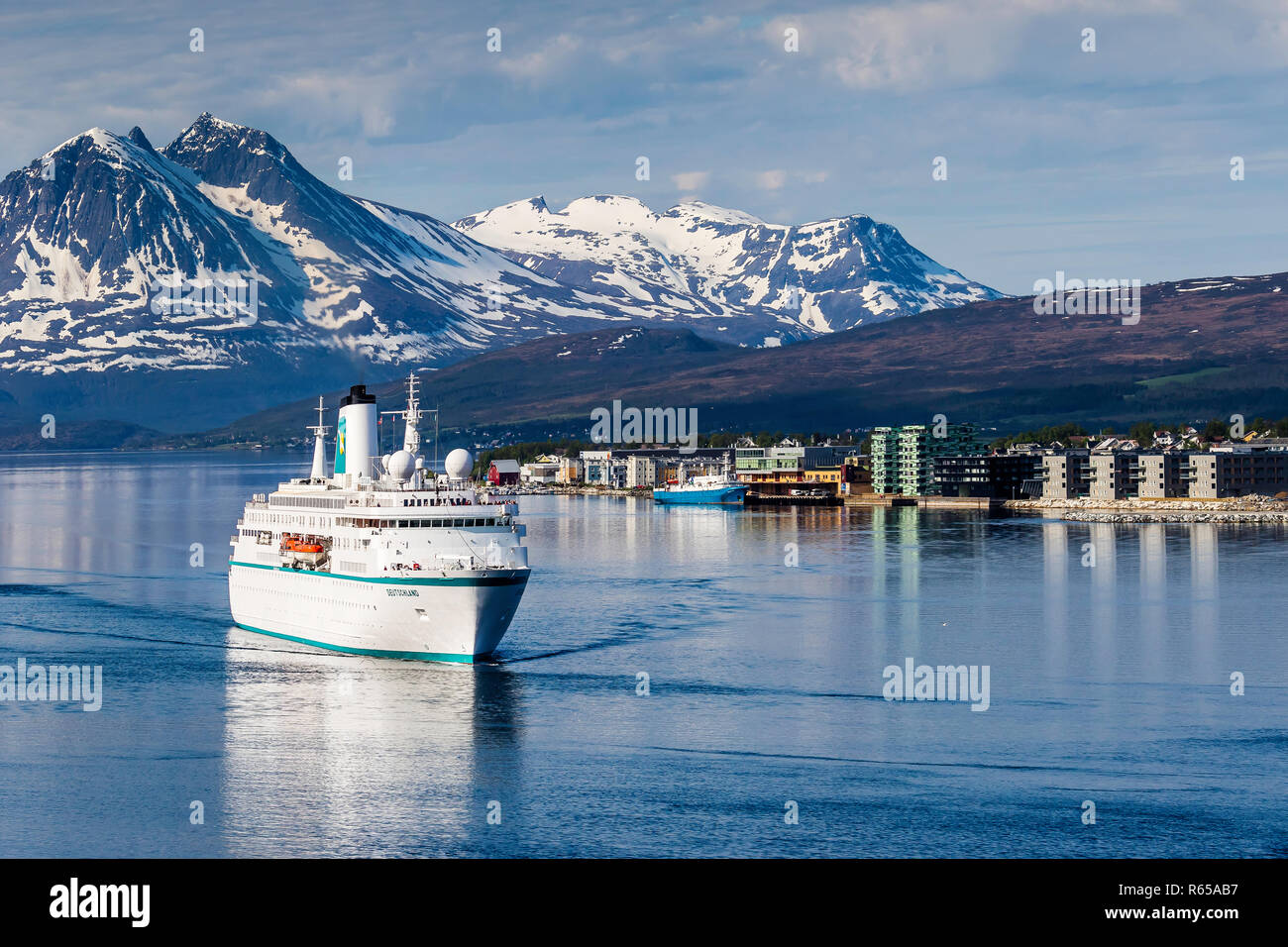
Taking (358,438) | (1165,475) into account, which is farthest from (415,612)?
(1165,475)

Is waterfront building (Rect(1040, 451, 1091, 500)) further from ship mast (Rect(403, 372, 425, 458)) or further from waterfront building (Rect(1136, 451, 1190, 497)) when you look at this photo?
ship mast (Rect(403, 372, 425, 458))

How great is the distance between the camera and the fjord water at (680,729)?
1357 inches

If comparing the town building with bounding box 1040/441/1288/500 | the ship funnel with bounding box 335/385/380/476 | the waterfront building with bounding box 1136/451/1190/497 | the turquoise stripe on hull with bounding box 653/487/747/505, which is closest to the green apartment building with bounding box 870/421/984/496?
the town building with bounding box 1040/441/1288/500

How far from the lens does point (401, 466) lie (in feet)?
181

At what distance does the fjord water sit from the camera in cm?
3447

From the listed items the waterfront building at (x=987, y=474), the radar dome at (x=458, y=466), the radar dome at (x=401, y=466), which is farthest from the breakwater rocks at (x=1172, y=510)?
the radar dome at (x=401, y=466)

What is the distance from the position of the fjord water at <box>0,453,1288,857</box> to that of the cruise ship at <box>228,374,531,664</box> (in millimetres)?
1226

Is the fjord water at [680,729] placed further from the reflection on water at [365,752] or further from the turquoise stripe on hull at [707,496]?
the turquoise stripe on hull at [707,496]

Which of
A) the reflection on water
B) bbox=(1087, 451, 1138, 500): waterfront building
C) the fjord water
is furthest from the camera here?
bbox=(1087, 451, 1138, 500): waterfront building
